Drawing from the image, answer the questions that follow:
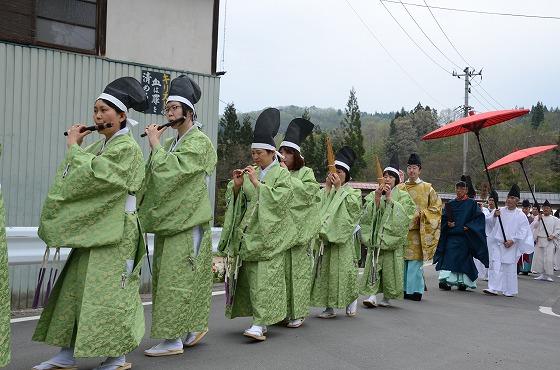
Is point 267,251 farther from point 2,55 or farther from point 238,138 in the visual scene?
point 238,138

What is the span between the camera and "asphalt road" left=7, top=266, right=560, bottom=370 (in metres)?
5.79

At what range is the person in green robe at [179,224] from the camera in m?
5.59

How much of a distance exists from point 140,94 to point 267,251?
2.06m

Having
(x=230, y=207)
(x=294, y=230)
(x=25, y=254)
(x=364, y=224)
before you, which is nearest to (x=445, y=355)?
(x=294, y=230)

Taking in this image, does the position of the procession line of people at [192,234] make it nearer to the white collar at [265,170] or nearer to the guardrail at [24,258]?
the white collar at [265,170]

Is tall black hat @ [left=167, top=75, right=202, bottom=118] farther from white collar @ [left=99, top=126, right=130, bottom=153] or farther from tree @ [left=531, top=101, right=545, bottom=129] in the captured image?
tree @ [left=531, top=101, right=545, bottom=129]

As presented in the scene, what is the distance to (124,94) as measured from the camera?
207 inches

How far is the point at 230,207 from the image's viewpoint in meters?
6.76

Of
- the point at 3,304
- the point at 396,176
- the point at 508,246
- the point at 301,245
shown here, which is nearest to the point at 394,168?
the point at 396,176

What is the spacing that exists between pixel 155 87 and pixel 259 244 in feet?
16.3

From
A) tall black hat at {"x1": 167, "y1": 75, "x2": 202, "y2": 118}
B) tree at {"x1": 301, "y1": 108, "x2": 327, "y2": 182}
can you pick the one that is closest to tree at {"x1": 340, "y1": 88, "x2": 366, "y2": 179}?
tree at {"x1": 301, "y1": 108, "x2": 327, "y2": 182}

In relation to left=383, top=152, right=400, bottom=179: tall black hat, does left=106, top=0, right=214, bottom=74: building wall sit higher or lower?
higher

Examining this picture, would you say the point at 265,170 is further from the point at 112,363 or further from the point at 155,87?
the point at 155,87

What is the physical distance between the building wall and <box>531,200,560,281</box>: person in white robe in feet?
34.0
